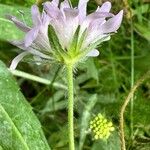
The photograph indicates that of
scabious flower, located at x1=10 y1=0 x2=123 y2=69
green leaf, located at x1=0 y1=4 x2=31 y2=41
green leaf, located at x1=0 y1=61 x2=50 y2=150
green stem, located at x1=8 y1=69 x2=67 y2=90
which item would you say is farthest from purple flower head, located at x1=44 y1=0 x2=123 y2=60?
green stem, located at x1=8 y1=69 x2=67 y2=90

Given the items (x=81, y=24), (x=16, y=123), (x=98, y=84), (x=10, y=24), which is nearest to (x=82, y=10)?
(x=81, y=24)

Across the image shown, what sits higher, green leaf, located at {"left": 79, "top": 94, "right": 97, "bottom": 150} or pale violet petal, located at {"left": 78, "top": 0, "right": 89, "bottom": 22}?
pale violet petal, located at {"left": 78, "top": 0, "right": 89, "bottom": 22}

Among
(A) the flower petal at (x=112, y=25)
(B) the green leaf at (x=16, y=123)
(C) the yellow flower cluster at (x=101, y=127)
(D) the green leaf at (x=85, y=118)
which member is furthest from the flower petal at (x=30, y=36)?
(D) the green leaf at (x=85, y=118)

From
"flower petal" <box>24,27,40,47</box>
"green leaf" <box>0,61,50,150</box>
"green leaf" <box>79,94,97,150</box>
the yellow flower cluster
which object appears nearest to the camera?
"flower petal" <box>24,27,40,47</box>

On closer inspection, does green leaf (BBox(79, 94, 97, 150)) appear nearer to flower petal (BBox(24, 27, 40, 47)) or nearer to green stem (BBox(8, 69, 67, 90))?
green stem (BBox(8, 69, 67, 90))

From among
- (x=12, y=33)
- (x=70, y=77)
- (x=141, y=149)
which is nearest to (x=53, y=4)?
(x=70, y=77)

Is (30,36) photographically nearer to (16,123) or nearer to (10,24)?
(16,123)

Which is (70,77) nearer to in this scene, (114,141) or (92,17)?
(92,17)
